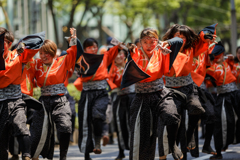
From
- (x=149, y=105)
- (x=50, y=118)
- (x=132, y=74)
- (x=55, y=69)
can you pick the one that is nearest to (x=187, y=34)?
(x=132, y=74)

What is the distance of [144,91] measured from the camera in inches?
213

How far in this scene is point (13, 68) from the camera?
5500 millimetres

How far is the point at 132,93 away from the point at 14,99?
309 centimetres

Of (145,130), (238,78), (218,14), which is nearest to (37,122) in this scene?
(145,130)

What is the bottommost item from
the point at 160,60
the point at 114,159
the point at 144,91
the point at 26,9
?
the point at 114,159

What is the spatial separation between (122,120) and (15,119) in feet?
9.98

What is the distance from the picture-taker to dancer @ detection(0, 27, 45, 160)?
5.32 m

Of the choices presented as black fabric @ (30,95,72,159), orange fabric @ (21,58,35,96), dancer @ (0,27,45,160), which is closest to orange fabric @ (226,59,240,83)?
black fabric @ (30,95,72,159)

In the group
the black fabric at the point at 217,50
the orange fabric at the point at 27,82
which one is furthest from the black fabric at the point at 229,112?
the orange fabric at the point at 27,82

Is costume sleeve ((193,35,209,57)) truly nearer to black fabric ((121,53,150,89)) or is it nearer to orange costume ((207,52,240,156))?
black fabric ((121,53,150,89))

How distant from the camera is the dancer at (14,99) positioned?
17.5ft

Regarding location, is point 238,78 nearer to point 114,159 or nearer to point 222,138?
point 222,138

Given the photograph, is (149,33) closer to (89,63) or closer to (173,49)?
(173,49)

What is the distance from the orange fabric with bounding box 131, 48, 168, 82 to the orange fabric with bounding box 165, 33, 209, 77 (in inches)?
5.2
